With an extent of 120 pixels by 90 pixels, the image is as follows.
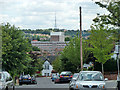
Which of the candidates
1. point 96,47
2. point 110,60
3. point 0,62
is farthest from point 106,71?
point 0,62

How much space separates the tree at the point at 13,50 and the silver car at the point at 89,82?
24249 mm

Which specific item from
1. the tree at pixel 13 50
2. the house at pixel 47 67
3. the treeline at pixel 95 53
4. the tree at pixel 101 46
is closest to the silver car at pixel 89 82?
the treeline at pixel 95 53

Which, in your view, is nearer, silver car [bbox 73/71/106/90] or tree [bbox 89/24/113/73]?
silver car [bbox 73/71/106/90]

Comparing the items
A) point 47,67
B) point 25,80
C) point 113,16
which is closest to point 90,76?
point 113,16

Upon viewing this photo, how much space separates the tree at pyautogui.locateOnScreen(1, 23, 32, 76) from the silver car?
79.6 feet

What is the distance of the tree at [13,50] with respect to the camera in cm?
4569

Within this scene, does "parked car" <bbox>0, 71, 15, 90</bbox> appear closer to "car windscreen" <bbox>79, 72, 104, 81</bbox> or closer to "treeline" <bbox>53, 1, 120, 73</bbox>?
"car windscreen" <bbox>79, 72, 104, 81</bbox>

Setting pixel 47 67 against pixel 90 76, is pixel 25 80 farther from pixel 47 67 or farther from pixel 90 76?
pixel 47 67

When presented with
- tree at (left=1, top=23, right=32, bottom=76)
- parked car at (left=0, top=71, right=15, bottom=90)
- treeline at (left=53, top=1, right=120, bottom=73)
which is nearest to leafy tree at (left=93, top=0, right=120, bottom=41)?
parked car at (left=0, top=71, right=15, bottom=90)

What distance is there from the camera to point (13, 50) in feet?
156

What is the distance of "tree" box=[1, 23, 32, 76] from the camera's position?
45.7m

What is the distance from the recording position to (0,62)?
141 ft

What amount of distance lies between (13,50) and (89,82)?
92.8ft

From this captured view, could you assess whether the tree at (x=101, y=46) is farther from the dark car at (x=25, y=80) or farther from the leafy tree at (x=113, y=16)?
the leafy tree at (x=113, y=16)
